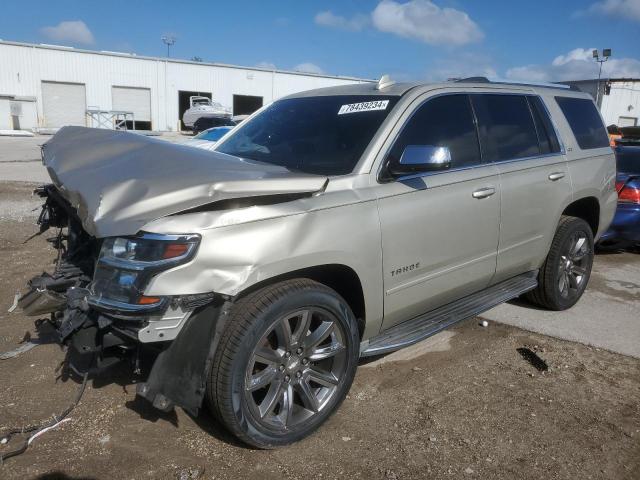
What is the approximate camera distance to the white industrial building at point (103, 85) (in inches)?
1316

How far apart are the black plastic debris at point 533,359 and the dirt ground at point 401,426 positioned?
5 cm

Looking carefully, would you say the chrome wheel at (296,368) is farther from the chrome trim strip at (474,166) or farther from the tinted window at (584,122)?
the tinted window at (584,122)

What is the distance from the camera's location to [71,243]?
3322 mm

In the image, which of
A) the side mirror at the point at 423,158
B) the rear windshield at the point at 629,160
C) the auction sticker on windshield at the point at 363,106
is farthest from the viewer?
the rear windshield at the point at 629,160

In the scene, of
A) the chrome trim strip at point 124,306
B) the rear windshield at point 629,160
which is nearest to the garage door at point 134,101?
the rear windshield at point 629,160

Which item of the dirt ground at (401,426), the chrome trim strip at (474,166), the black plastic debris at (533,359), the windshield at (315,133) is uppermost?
the windshield at (315,133)

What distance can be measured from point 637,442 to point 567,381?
27.8 inches

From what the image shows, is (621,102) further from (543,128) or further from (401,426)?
(401,426)

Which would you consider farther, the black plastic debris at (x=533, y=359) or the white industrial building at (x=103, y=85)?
the white industrial building at (x=103, y=85)

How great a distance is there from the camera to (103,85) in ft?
119

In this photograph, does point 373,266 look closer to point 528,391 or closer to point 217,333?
point 217,333

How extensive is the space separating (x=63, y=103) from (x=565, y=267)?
1463 inches

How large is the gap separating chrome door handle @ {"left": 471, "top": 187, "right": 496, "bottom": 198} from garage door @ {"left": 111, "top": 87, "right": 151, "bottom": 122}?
122 ft

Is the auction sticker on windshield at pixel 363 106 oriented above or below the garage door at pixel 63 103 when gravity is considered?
below
